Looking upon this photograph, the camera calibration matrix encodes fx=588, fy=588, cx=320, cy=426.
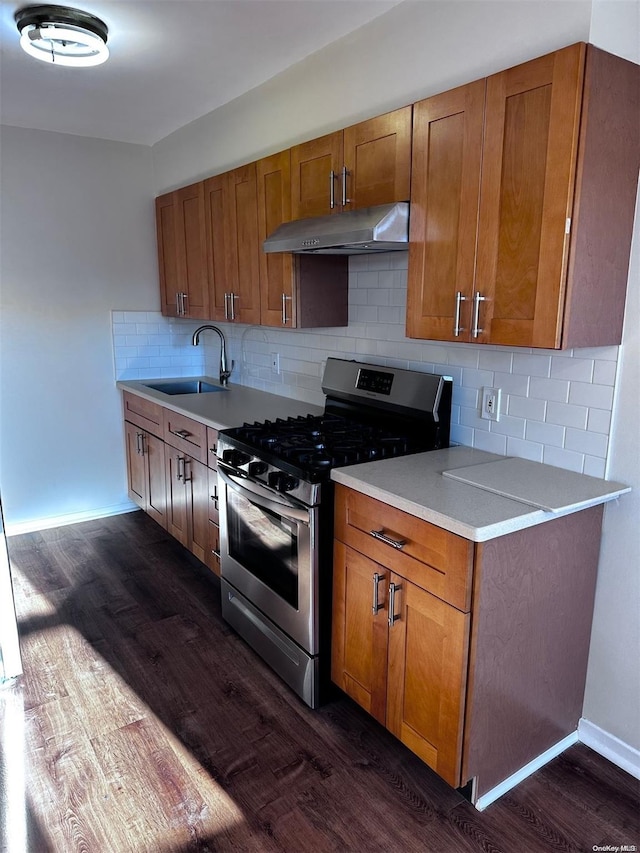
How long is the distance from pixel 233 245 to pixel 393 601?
2.08 meters

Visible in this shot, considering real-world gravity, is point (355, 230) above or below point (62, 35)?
below

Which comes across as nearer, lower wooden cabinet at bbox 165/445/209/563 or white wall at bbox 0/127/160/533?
lower wooden cabinet at bbox 165/445/209/563

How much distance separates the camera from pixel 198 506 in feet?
10.0

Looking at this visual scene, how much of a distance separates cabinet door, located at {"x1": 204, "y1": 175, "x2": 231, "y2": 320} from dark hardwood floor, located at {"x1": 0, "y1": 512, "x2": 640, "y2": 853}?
1.74 metres

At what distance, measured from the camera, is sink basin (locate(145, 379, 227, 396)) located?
399 centimetres

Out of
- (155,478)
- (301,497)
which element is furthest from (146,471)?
(301,497)

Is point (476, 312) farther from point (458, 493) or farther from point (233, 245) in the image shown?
point (233, 245)

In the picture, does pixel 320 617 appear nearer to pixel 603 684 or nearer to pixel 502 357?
pixel 603 684

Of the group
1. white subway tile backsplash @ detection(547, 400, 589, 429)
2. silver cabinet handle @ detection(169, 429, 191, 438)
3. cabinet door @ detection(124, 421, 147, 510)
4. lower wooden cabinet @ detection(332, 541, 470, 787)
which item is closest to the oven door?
lower wooden cabinet @ detection(332, 541, 470, 787)

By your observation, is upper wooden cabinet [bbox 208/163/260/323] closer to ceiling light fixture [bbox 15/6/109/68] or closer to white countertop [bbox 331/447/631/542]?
ceiling light fixture [bbox 15/6/109/68]

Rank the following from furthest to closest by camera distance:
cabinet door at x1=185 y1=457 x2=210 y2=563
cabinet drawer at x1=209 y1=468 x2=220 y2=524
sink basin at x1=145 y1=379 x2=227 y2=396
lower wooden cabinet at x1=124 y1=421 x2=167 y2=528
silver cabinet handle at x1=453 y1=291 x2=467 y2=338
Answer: sink basin at x1=145 y1=379 x2=227 y2=396 < lower wooden cabinet at x1=124 y1=421 x2=167 y2=528 < cabinet door at x1=185 y1=457 x2=210 y2=563 < cabinet drawer at x1=209 y1=468 x2=220 y2=524 < silver cabinet handle at x1=453 y1=291 x2=467 y2=338

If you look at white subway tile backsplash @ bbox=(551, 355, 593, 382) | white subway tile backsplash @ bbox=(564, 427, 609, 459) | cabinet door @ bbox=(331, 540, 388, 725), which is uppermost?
white subway tile backsplash @ bbox=(551, 355, 593, 382)

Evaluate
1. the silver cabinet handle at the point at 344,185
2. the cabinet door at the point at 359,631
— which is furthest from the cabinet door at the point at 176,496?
the silver cabinet handle at the point at 344,185

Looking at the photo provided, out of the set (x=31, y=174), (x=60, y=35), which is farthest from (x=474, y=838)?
(x=31, y=174)
